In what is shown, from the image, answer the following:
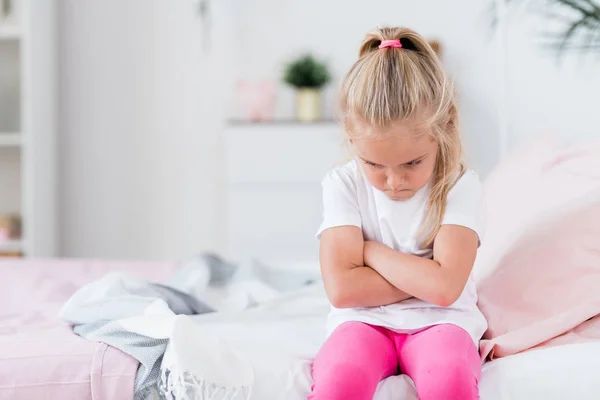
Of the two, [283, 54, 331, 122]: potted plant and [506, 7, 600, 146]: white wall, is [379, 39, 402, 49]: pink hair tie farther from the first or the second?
[283, 54, 331, 122]: potted plant

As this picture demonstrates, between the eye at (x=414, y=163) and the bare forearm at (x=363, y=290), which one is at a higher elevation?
the eye at (x=414, y=163)

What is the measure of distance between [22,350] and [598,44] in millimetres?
1881

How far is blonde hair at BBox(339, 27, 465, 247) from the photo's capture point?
3.91 ft

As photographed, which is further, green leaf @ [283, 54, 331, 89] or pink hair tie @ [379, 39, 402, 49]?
green leaf @ [283, 54, 331, 89]

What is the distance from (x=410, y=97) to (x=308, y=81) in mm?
1825

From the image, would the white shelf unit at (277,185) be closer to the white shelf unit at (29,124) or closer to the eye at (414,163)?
the white shelf unit at (29,124)

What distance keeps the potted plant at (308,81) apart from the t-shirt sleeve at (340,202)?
1631 mm

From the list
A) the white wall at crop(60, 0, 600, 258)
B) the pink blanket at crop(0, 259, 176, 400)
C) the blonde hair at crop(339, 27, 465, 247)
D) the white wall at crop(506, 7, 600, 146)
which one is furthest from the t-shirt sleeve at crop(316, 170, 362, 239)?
the white wall at crop(60, 0, 600, 258)

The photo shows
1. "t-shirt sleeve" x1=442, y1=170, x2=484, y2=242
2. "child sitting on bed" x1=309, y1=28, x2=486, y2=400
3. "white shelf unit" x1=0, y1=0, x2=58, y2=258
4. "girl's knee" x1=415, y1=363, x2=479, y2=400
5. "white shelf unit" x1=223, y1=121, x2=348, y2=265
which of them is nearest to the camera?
"girl's knee" x1=415, y1=363, x2=479, y2=400

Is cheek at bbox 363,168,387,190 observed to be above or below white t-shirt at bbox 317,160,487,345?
above

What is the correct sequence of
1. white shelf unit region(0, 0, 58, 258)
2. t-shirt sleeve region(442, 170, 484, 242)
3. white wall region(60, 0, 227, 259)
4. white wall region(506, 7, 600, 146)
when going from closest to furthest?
t-shirt sleeve region(442, 170, 484, 242), white wall region(506, 7, 600, 146), white shelf unit region(0, 0, 58, 258), white wall region(60, 0, 227, 259)

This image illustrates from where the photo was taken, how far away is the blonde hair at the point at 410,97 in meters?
1.19

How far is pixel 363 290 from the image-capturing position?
1.25 metres

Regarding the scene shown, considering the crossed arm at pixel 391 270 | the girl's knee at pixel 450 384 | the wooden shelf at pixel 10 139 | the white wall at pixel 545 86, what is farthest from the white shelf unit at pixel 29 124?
the girl's knee at pixel 450 384
